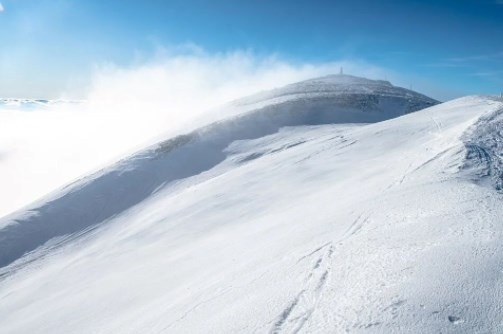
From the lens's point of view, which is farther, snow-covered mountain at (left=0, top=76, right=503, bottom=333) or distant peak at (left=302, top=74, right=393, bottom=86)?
distant peak at (left=302, top=74, right=393, bottom=86)

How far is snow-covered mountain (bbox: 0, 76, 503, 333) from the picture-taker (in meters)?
5.57

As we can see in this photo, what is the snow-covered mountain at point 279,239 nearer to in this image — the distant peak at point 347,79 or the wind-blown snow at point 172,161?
the wind-blown snow at point 172,161

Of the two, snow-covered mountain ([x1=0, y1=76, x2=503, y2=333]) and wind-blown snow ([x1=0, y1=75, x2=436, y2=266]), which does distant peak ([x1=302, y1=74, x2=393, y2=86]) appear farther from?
snow-covered mountain ([x1=0, y1=76, x2=503, y2=333])

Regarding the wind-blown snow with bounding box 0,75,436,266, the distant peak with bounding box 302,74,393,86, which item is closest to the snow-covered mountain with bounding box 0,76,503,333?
the wind-blown snow with bounding box 0,75,436,266

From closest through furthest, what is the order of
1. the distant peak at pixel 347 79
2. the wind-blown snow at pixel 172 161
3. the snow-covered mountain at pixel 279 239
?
the snow-covered mountain at pixel 279 239
the wind-blown snow at pixel 172 161
the distant peak at pixel 347 79

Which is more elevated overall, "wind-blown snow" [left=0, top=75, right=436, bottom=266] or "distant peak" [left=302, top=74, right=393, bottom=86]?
"distant peak" [left=302, top=74, right=393, bottom=86]

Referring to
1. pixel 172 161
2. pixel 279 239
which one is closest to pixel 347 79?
pixel 172 161

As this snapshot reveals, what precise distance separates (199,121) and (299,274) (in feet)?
98.6

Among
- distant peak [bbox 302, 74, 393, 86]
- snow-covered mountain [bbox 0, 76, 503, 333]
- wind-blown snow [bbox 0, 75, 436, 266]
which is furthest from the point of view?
distant peak [bbox 302, 74, 393, 86]

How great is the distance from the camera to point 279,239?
10.1 metres

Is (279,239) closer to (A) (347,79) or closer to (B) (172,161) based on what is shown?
(B) (172,161)

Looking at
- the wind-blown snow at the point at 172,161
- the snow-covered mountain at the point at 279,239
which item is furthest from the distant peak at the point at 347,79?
the snow-covered mountain at the point at 279,239

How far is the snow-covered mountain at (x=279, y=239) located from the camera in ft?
18.3

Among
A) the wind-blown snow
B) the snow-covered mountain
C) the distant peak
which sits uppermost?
the distant peak
